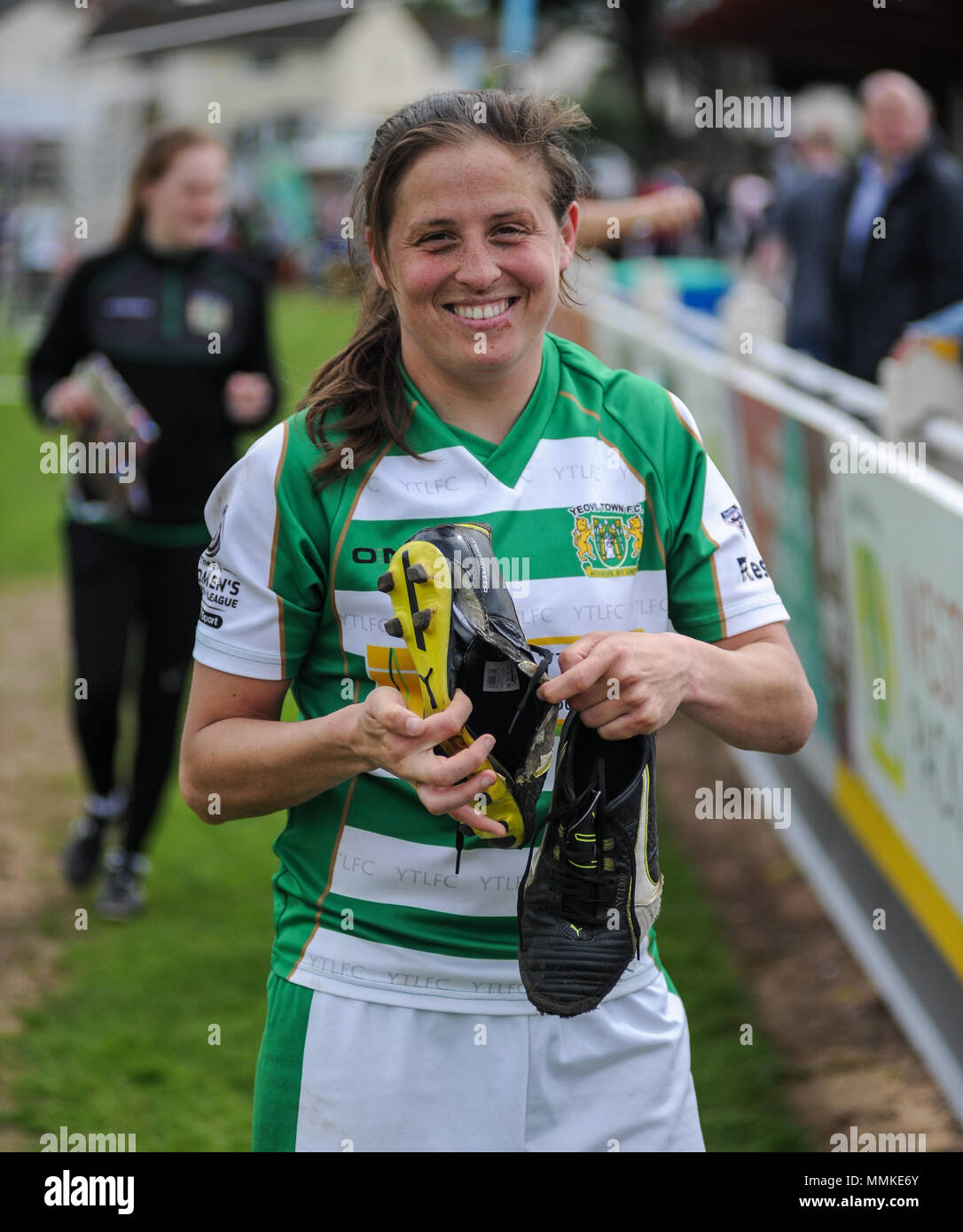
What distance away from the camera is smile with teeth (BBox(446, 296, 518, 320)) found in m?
2.07

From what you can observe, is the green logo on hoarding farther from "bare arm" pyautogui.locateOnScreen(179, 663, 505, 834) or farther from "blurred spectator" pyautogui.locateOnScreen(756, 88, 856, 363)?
"blurred spectator" pyautogui.locateOnScreen(756, 88, 856, 363)

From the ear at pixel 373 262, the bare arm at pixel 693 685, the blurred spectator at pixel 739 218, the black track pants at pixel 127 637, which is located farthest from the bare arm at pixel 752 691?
the blurred spectator at pixel 739 218

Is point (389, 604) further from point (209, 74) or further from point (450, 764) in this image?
point (209, 74)

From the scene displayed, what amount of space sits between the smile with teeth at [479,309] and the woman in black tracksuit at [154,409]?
3331 mm

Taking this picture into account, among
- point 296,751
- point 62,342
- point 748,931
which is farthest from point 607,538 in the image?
point 62,342

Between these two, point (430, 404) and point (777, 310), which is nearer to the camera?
point (430, 404)

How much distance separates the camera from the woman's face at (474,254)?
2.05 m

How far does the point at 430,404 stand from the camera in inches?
86.2

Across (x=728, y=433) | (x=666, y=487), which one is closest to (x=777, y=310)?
(x=728, y=433)

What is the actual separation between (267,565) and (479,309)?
450 millimetres

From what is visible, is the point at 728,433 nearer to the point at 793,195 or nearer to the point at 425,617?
the point at 793,195

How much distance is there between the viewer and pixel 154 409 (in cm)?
534

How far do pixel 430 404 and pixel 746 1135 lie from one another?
8.47 ft

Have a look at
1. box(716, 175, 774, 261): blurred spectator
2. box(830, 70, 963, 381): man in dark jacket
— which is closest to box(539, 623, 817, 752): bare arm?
box(830, 70, 963, 381): man in dark jacket
